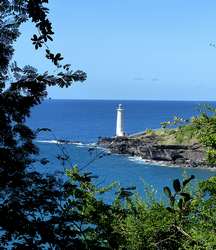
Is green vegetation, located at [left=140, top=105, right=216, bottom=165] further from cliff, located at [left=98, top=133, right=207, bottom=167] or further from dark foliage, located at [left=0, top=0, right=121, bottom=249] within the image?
cliff, located at [left=98, top=133, right=207, bottom=167]

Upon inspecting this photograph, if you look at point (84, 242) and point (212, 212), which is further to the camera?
point (212, 212)

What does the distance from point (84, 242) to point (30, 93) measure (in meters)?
1.25

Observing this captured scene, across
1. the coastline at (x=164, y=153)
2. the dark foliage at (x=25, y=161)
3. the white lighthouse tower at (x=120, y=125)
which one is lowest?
the dark foliage at (x=25, y=161)

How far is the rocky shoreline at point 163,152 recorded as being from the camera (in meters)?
69.4

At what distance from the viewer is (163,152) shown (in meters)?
72.9

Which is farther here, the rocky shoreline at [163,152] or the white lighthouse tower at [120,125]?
the white lighthouse tower at [120,125]

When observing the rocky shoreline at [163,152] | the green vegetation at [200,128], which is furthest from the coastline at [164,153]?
the green vegetation at [200,128]

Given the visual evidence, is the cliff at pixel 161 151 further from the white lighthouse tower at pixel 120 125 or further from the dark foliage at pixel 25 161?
the dark foliage at pixel 25 161

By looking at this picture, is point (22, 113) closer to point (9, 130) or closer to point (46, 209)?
point (9, 130)

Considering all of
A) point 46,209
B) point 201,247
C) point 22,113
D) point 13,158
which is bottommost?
point 201,247

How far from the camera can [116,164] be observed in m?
69.5

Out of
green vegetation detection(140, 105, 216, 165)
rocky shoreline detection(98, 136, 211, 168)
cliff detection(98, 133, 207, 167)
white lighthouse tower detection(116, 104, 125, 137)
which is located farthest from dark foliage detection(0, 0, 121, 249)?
white lighthouse tower detection(116, 104, 125, 137)

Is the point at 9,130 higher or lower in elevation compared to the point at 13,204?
higher

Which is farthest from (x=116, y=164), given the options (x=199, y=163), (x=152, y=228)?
(x=152, y=228)
